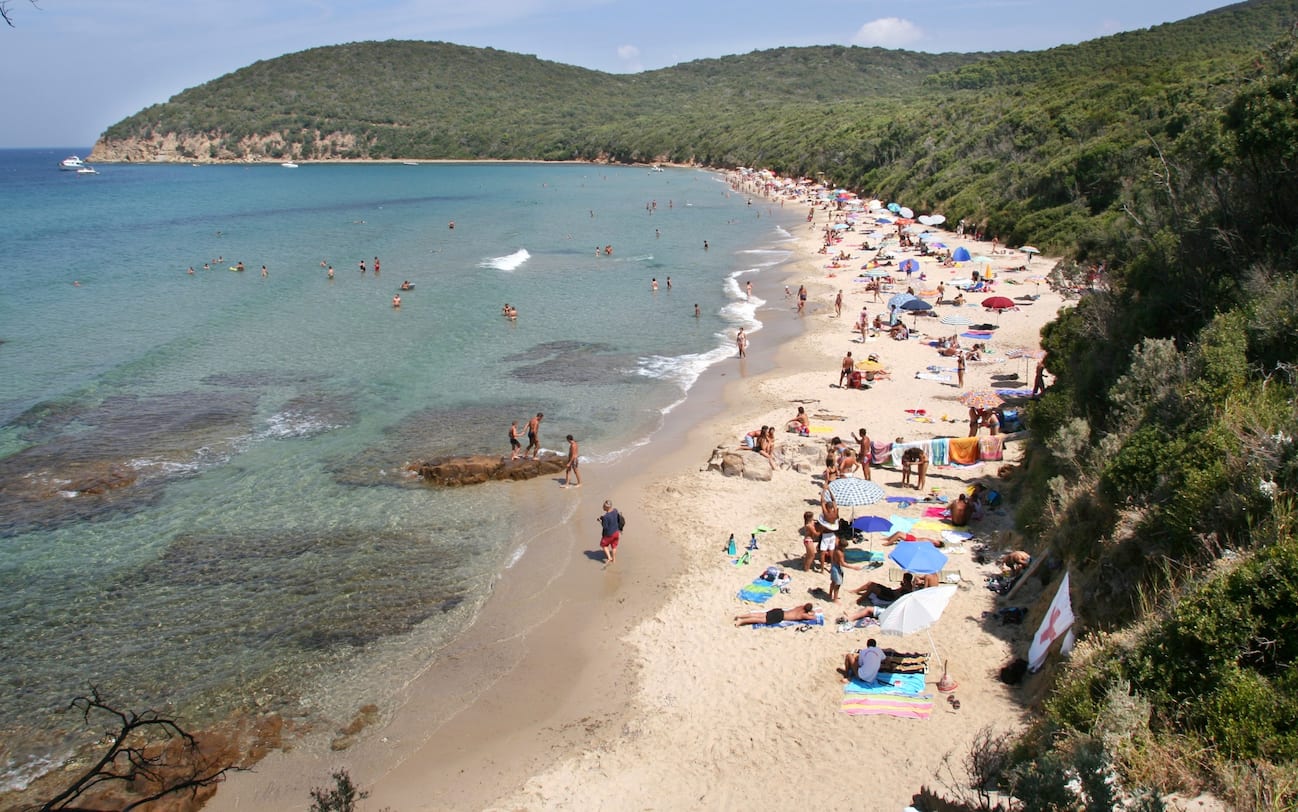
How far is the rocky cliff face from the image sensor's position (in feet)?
585

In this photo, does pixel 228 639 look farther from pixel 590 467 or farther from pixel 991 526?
pixel 991 526

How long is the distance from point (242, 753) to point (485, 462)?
9083mm

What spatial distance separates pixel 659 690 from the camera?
37.4ft

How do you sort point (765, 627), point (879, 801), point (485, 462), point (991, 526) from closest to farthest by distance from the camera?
point (879, 801) < point (765, 627) < point (991, 526) < point (485, 462)

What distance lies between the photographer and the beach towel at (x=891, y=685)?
10562 mm

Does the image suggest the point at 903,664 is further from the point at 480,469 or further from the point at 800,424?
the point at 480,469

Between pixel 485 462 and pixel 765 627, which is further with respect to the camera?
pixel 485 462

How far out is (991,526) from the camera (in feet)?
48.9

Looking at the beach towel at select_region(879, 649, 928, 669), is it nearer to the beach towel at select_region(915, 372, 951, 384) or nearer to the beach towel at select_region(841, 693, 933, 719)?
the beach towel at select_region(841, 693, 933, 719)

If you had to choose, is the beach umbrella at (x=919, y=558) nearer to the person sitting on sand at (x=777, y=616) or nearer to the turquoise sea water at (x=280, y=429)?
the person sitting on sand at (x=777, y=616)

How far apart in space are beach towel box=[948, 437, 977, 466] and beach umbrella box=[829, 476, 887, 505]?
11.6 ft

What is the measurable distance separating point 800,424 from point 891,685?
10.1 metres

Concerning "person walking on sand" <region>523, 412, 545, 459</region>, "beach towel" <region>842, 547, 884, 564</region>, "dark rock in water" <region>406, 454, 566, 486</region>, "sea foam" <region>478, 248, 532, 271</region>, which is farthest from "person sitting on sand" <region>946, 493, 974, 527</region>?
"sea foam" <region>478, 248, 532, 271</region>

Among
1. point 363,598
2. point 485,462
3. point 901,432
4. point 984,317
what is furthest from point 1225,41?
point 363,598
